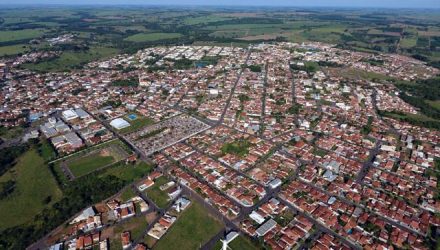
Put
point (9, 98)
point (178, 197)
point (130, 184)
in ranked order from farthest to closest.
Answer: point (9, 98)
point (130, 184)
point (178, 197)

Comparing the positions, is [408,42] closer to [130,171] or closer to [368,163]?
[368,163]

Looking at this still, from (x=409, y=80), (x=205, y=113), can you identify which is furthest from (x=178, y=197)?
(x=409, y=80)

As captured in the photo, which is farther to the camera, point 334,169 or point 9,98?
point 9,98

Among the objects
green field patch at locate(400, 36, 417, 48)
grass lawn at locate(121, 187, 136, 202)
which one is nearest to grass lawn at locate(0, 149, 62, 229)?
grass lawn at locate(121, 187, 136, 202)

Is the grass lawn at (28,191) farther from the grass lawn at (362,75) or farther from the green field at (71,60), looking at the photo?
the grass lawn at (362,75)

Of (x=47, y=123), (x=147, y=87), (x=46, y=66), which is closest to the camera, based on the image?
(x=47, y=123)

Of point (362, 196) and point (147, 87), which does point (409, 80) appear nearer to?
point (362, 196)
